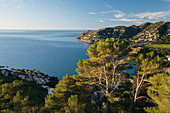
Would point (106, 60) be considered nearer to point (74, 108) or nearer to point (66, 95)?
point (66, 95)

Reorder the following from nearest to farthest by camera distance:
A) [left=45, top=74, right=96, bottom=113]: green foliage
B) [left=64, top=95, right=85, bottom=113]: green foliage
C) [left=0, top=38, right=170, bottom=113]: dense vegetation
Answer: [left=64, top=95, right=85, bottom=113]: green foliage, [left=0, top=38, right=170, bottom=113]: dense vegetation, [left=45, top=74, right=96, bottom=113]: green foliage

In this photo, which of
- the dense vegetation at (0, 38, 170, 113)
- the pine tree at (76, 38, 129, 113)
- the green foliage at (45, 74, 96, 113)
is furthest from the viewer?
the pine tree at (76, 38, 129, 113)

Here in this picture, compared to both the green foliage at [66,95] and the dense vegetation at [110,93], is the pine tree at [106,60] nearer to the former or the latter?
the dense vegetation at [110,93]

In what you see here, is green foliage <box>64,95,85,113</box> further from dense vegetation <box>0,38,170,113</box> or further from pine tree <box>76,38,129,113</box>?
pine tree <box>76,38,129,113</box>

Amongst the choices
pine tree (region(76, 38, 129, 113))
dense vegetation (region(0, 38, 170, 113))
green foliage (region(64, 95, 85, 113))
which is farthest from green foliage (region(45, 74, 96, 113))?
pine tree (region(76, 38, 129, 113))

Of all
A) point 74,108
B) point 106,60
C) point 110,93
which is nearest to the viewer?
point 74,108

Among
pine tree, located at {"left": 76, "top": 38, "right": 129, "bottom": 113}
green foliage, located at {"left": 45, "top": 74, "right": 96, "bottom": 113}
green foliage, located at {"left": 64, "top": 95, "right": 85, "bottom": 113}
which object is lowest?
green foliage, located at {"left": 45, "top": 74, "right": 96, "bottom": 113}

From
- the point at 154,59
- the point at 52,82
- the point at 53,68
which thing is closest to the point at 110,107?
the point at 154,59

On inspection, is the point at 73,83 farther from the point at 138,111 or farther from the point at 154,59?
the point at 154,59

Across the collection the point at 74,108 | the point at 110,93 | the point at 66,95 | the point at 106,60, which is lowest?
the point at 110,93

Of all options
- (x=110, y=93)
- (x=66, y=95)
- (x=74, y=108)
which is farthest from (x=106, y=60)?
(x=74, y=108)

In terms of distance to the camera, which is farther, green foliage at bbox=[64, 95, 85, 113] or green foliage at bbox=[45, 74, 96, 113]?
green foliage at bbox=[45, 74, 96, 113]
